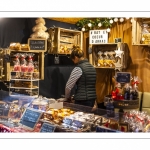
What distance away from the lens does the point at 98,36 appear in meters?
4.57

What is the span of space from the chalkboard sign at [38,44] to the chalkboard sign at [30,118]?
1788mm

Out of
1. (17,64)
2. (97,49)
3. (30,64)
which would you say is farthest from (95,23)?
(17,64)

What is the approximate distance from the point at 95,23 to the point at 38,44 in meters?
1.29

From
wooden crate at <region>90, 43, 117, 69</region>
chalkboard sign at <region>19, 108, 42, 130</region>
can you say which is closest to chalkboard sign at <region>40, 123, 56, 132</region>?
chalkboard sign at <region>19, 108, 42, 130</region>

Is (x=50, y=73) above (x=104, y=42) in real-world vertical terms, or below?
below

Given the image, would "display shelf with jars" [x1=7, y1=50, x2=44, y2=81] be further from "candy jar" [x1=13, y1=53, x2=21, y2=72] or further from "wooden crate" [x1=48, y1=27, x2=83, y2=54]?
"wooden crate" [x1=48, y1=27, x2=83, y2=54]

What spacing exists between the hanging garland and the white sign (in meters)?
0.11

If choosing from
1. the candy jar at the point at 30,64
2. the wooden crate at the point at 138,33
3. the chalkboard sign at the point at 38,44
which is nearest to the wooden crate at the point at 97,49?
the wooden crate at the point at 138,33

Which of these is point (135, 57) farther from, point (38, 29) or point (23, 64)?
point (23, 64)

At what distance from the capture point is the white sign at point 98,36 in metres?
4.54

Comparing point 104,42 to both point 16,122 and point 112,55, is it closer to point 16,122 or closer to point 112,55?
point 112,55
